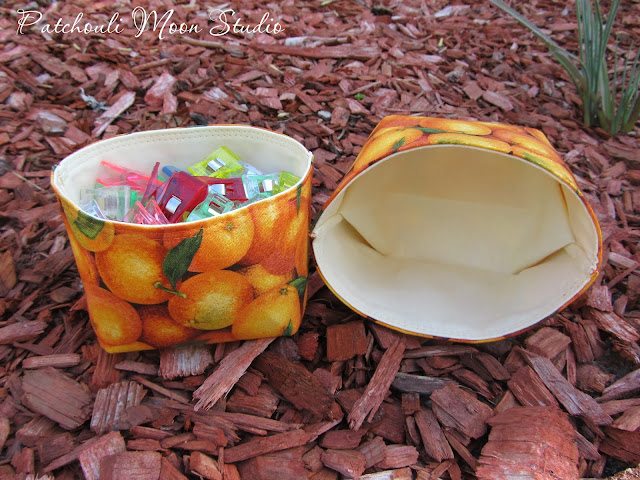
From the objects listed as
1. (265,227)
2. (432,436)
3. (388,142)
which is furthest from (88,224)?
(432,436)

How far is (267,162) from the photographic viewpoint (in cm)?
136

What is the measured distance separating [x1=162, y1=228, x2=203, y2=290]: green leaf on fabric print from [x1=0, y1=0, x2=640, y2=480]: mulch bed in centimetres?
31

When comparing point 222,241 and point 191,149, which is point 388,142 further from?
point 191,149

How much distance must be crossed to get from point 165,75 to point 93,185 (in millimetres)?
1021

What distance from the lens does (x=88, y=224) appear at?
0.95 metres

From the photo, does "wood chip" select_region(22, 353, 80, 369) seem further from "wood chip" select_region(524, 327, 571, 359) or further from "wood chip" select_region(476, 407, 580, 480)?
"wood chip" select_region(524, 327, 571, 359)

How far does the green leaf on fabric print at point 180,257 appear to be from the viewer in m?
0.96

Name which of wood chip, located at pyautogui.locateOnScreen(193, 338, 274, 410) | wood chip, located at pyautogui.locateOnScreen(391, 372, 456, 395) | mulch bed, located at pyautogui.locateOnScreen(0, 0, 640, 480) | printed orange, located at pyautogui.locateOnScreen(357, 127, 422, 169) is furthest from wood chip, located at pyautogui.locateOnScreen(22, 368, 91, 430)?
printed orange, located at pyautogui.locateOnScreen(357, 127, 422, 169)

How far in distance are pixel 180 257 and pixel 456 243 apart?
3.01 feet

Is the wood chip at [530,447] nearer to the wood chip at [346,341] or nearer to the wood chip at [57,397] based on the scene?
the wood chip at [346,341]

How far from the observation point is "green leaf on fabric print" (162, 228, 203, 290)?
0.96m

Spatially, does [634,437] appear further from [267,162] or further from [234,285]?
[267,162]

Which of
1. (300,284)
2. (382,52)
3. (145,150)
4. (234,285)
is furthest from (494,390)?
(382,52)

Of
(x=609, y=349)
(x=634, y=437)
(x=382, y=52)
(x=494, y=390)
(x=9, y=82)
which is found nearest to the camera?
Result: (x=634, y=437)
